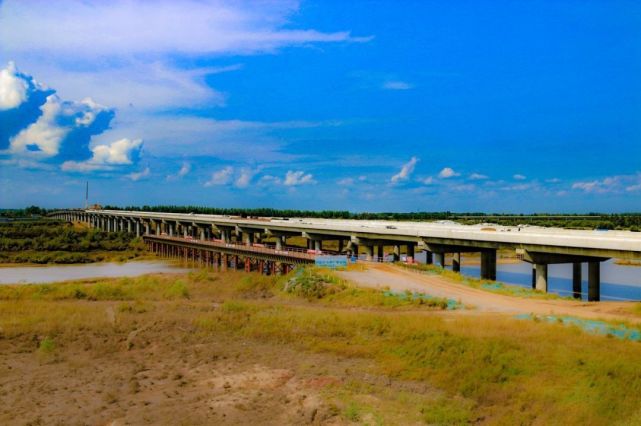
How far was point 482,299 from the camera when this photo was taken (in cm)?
3064

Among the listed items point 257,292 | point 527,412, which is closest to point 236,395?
point 527,412

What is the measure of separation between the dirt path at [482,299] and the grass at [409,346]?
3.14 metres

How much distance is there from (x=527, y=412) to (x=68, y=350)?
19.2 meters

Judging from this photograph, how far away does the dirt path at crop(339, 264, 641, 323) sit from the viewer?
2672 cm

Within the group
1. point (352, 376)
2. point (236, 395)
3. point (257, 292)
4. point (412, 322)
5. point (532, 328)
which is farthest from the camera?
point (257, 292)

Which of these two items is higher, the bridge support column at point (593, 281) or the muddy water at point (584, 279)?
the bridge support column at point (593, 281)

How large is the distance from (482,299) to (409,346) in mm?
11754

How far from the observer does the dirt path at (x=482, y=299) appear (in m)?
26.7

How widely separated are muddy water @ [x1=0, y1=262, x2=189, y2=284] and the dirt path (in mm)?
37838

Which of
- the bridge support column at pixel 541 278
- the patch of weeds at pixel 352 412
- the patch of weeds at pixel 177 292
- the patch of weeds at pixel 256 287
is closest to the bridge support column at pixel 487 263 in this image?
the bridge support column at pixel 541 278

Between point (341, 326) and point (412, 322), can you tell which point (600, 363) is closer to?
point (412, 322)

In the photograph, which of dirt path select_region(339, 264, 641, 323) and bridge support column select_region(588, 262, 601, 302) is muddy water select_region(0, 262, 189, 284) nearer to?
dirt path select_region(339, 264, 641, 323)

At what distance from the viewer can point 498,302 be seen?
2961cm

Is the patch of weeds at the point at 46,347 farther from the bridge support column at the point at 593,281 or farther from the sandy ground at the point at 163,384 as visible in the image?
the bridge support column at the point at 593,281
